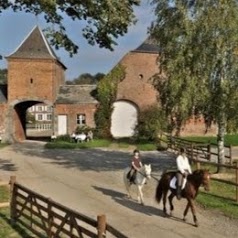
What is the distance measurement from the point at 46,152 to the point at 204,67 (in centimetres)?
1714

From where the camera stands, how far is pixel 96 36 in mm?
19781

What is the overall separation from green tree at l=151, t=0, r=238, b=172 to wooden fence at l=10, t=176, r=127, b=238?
31.5 feet

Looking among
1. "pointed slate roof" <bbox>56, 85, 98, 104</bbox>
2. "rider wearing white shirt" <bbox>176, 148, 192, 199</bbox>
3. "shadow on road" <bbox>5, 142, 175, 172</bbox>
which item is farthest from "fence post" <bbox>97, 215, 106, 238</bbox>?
"pointed slate roof" <bbox>56, 85, 98, 104</bbox>

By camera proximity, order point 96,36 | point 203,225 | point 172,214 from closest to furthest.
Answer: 1. point 203,225
2. point 172,214
3. point 96,36

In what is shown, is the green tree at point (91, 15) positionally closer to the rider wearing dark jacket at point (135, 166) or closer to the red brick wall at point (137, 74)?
the rider wearing dark jacket at point (135, 166)

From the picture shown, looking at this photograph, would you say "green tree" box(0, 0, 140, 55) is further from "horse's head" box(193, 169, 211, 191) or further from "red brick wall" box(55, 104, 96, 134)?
"red brick wall" box(55, 104, 96, 134)

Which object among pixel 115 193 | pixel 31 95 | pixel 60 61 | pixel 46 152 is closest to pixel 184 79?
pixel 115 193

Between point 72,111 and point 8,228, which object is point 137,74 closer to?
point 72,111

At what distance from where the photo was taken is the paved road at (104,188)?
512 inches

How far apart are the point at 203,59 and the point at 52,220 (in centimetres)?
1200

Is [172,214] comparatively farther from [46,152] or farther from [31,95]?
[31,95]

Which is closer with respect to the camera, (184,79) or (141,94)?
(184,79)

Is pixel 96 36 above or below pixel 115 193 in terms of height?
above

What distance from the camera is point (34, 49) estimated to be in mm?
47531
